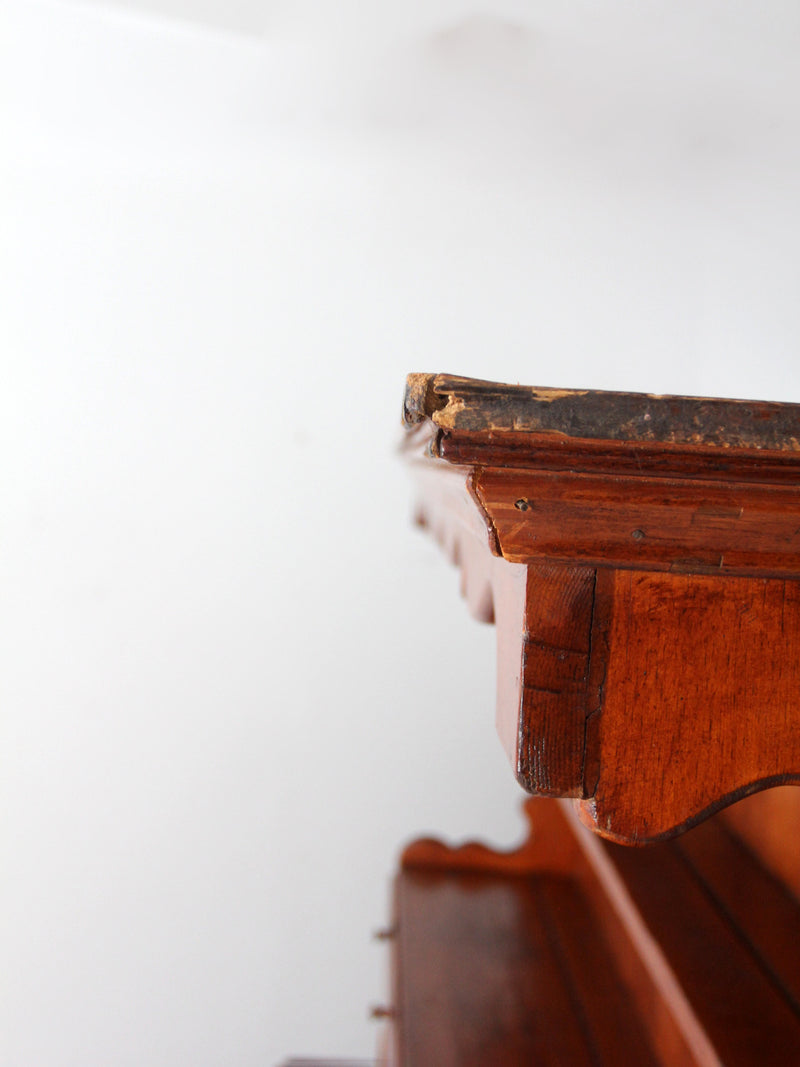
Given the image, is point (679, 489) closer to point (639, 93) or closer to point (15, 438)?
point (639, 93)

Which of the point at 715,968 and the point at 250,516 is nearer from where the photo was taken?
the point at 715,968

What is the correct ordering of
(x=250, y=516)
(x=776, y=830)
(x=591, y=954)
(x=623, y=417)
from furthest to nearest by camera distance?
1. (x=250, y=516)
2. (x=591, y=954)
3. (x=776, y=830)
4. (x=623, y=417)

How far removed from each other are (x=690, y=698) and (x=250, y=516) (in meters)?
1.42

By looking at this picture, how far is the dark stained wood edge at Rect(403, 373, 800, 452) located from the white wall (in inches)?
53.6

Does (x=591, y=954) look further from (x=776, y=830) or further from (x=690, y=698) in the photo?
(x=690, y=698)

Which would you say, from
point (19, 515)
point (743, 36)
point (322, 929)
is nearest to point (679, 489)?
point (743, 36)

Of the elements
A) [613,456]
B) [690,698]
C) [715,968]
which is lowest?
[715,968]

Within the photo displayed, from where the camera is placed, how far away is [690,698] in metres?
0.37

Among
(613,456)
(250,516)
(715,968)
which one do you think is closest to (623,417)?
(613,456)

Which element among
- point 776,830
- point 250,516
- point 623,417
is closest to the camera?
point 623,417

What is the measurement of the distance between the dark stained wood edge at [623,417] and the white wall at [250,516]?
1361 mm

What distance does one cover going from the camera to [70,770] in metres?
1.72

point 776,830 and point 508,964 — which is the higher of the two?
point 776,830

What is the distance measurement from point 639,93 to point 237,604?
121 centimetres
